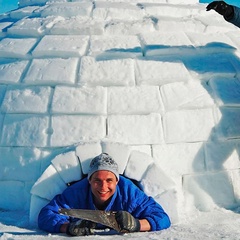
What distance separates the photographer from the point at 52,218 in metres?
2.59

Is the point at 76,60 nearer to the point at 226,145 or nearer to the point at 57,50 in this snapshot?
the point at 57,50

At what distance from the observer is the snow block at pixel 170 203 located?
2852 millimetres

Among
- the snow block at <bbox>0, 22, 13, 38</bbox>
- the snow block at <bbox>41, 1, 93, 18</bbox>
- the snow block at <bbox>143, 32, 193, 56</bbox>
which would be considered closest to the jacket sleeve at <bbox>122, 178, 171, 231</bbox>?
the snow block at <bbox>143, 32, 193, 56</bbox>

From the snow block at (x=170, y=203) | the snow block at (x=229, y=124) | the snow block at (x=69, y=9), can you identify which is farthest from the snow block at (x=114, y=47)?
the snow block at (x=170, y=203)

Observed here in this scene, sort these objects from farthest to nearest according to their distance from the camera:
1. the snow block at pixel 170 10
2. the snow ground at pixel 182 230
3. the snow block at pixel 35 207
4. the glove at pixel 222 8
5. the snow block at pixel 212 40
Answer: the snow block at pixel 170 10
the snow block at pixel 212 40
the glove at pixel 222 8
the snow block at pixel 35 207
the snow ground at pixel 182 230

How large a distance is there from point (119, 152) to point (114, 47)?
1079mm

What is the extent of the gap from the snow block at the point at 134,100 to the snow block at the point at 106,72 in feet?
0.22

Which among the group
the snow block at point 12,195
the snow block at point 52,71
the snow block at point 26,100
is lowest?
the snow block at point 12,195

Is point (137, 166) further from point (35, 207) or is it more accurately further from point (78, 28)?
point (78, 28)

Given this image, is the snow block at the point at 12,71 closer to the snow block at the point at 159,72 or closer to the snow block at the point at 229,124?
the snow block at the point at 159,72

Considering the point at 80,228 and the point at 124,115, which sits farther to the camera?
the point at 124,115

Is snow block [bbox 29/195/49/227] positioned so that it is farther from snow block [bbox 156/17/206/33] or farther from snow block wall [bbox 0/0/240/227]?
snow block [bbox 156/17/206/33]

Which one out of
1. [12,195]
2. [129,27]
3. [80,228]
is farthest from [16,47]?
[80,228]

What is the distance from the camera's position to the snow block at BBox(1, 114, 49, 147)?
3.11 meters
